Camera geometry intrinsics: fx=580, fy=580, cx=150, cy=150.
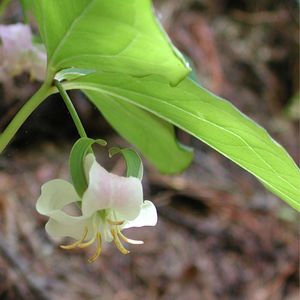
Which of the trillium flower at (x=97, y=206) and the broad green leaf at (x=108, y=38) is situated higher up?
the broad green leaf at (x=108, y=38)

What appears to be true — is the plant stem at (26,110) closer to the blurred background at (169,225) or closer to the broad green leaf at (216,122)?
the broad green leaf at (216,122)

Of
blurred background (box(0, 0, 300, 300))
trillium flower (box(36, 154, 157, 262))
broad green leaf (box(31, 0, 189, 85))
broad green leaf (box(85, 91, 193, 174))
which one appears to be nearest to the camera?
broad green leaf (box(31, 0, 189, 85))

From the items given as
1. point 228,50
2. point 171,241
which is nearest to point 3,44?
point 171,241

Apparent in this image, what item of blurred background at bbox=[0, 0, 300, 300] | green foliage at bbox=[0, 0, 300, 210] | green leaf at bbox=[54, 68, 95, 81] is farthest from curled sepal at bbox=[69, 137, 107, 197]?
blurred background at bbox=[0, 0, 300, 300]

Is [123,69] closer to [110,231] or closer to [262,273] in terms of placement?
[110,231]

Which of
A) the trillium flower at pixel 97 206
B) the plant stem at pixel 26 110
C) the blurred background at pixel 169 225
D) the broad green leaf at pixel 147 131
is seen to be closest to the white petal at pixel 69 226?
the trillium flower at pixel 97 206

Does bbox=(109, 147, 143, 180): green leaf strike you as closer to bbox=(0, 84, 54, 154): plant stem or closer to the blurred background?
bbox=(0, 84, 54, 154): plant stem

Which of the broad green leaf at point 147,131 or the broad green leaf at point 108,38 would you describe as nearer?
the broad green leaf at point 108,38

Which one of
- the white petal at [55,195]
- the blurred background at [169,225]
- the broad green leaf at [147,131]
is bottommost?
the blurred background at [169,225]
